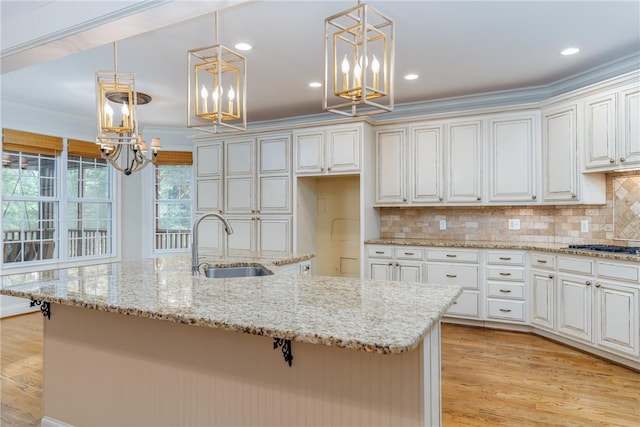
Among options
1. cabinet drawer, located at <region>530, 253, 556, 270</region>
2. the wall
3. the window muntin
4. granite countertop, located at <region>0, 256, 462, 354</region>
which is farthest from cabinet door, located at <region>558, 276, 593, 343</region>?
the window muntin

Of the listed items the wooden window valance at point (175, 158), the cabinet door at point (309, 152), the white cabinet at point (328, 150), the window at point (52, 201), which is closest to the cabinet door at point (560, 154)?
the white cabinet at point (328, 150)

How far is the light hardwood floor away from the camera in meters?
2.52

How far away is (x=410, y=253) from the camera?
15.2 ft

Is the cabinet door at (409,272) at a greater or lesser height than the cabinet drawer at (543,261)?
lesser

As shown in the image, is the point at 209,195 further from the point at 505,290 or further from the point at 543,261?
the point at 543,261

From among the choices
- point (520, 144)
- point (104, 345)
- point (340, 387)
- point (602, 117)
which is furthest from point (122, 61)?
point (602, 117)

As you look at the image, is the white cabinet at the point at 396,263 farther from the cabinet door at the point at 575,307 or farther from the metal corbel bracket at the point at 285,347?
the metal corbel bracket at the point at 285,347

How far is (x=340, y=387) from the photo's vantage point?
1580 millimetres

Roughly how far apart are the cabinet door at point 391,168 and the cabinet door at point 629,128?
2.10 m

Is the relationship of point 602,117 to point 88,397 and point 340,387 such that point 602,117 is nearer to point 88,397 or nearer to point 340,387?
point 340,387

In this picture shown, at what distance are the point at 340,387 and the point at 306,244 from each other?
12.4ft

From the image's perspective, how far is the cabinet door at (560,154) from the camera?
391 centimetres

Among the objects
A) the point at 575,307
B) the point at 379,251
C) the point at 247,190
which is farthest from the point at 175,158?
the point at 575,307

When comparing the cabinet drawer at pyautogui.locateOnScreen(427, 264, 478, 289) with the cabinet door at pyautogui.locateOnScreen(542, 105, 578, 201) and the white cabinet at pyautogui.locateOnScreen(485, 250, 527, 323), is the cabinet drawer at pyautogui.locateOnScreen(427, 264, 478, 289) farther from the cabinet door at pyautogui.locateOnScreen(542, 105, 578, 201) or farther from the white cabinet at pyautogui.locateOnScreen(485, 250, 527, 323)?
the cabinet door at pyautogui.locateOnScreen(542, 105, 578, 201)
